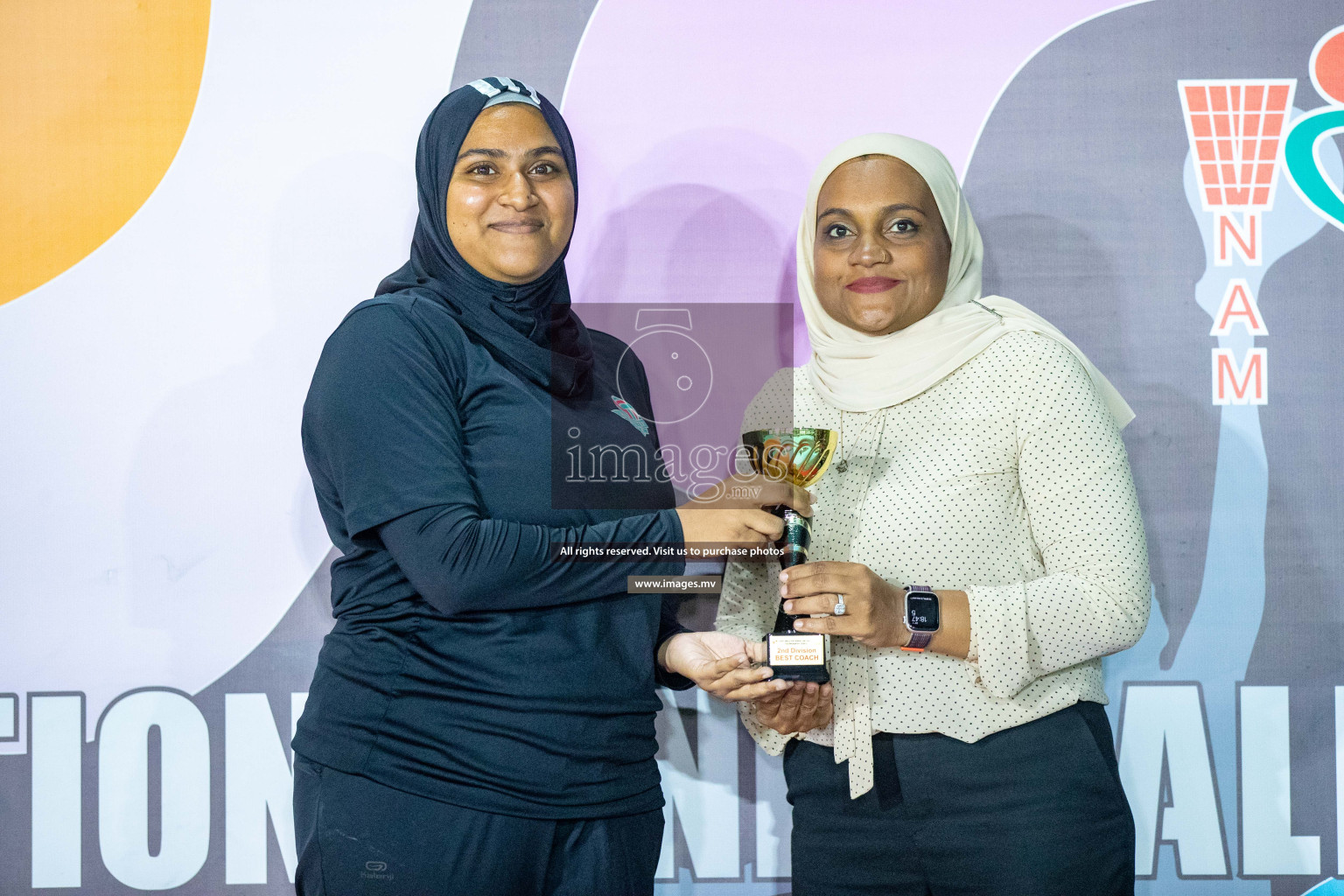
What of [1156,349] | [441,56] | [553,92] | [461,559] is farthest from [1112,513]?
[441,56]

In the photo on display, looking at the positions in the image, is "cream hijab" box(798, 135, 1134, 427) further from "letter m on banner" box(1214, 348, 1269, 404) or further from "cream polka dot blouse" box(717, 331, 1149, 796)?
"letter m on banner" box(1214, 348, 1269, 404)

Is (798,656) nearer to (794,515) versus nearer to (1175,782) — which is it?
(794,515)

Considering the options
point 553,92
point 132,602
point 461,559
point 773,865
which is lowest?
point 773,865

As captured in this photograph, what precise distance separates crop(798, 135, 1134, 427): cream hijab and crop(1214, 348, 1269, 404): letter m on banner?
20.7 inches

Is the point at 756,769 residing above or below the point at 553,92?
below

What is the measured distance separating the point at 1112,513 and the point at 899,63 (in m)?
→ 1.18

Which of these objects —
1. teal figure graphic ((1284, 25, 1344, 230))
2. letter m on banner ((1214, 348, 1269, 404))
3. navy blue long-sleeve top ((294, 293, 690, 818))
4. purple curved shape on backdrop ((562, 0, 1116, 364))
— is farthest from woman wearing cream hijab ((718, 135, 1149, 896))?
teal figure graphic ((1284, 25, 1344, 230))

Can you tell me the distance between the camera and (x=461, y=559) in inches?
58.0

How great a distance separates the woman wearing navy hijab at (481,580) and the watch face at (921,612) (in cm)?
24

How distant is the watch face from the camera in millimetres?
1608

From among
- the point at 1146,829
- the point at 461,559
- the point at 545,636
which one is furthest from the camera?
the point at 1146,829

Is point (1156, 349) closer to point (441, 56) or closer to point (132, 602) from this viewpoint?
point (441, 56)

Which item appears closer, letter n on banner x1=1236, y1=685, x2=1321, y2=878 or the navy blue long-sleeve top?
the navy blue long-sleeve top

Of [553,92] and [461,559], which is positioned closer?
[461,559]
